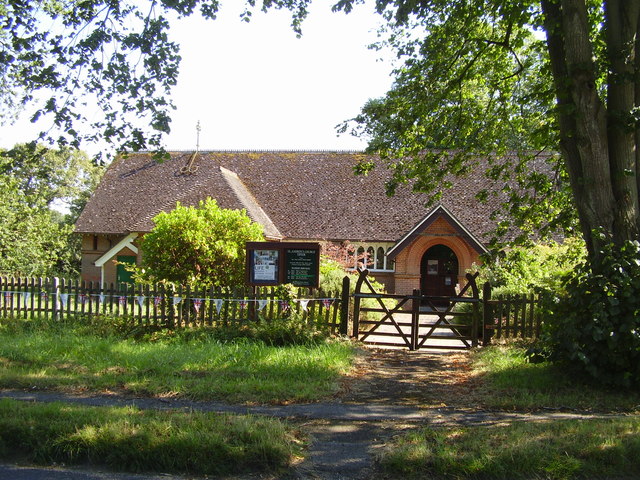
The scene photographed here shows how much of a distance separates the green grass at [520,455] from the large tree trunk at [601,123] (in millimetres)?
3746

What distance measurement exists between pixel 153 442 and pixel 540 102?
32.9ft

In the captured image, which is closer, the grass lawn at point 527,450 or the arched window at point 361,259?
the grass lawn at point 527,450

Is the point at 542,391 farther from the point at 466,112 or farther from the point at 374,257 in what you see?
the point at 374,257

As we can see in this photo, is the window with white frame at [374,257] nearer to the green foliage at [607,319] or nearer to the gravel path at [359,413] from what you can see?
the gravel path at [359,413]

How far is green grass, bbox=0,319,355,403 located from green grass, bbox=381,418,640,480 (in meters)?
2.62

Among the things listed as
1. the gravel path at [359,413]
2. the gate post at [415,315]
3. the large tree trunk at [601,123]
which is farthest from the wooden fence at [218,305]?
the large tree trunk at [601,123]

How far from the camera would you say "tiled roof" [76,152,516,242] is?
26.0m

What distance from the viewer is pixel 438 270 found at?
2552 centimetres

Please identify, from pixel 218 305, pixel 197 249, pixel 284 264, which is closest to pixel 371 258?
pixel 197 249

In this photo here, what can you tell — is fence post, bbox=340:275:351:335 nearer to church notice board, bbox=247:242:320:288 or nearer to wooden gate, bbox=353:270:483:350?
wooden gate, bbox=353:270:483:350

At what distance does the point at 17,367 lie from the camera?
373 inches

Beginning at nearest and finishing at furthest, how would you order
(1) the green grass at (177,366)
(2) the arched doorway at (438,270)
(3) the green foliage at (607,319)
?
(3) the green foliage at (607,319), (1) the green grass at (177,366), (2) the arched doorway at (438,270)

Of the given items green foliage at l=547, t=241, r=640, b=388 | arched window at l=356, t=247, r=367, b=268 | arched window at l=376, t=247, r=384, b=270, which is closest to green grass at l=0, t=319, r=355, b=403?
green foliage at l=547, t=241, r=640, b=388

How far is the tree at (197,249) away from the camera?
48.7 feet
